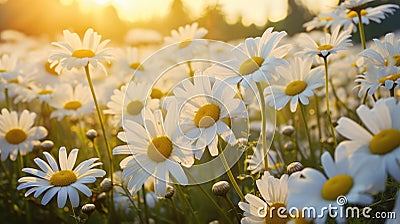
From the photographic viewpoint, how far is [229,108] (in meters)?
1.97

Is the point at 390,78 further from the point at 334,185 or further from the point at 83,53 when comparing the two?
the point at 83,53

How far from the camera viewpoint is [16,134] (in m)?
2.90

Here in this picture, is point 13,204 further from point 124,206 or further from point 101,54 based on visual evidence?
point 101,54

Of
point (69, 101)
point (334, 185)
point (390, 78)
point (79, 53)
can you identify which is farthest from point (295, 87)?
point (69, 101)

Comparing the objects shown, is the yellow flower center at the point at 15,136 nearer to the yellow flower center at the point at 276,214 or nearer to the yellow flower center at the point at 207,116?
the yellow flower center at the point at 207,116

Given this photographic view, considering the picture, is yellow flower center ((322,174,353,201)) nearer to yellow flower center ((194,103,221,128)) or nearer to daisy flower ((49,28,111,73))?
yellow flower center ((194,103,221,128))

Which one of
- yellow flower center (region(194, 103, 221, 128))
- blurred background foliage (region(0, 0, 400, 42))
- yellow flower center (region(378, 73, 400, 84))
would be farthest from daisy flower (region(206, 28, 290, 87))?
blurred background foliage (region(0, 0, 400, 42))

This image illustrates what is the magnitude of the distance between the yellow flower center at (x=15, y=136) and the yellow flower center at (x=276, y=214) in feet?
5.24

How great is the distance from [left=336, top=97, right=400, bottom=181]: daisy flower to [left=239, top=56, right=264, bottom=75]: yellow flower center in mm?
673

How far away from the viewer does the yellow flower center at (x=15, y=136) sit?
2.88m

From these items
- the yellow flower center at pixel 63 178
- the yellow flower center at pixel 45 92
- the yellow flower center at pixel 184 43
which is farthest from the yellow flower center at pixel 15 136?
the yellow flower center at pixel 184 43

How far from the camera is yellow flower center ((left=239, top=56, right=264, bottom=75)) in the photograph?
2092 mm

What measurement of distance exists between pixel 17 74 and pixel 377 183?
8.62 ft

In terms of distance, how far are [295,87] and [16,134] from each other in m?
1.51
